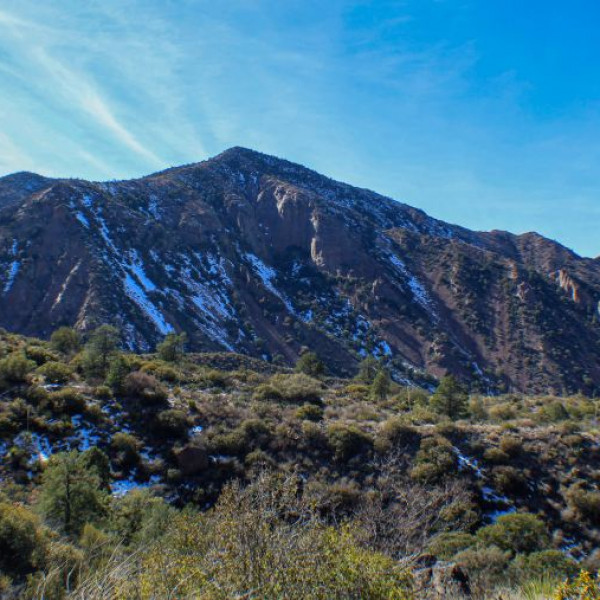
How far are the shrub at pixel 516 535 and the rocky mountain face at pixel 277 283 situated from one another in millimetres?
42598

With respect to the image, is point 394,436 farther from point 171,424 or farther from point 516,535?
point 171,424

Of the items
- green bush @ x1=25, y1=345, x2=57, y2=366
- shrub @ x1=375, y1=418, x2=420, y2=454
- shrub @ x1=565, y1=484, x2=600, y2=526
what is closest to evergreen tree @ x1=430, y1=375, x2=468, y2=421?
shrub @ x1=375, y1=418, x2=420, y2=454

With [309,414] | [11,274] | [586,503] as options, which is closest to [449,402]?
[309,414]

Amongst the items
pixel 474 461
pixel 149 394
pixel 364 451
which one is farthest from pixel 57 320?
pixel 474 461

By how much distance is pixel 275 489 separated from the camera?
25.5 ft

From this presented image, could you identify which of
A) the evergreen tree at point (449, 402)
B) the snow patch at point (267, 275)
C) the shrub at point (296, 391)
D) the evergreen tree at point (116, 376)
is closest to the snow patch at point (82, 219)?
the snow patch at point (267, 275)

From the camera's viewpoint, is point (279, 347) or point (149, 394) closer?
point (149, 394)

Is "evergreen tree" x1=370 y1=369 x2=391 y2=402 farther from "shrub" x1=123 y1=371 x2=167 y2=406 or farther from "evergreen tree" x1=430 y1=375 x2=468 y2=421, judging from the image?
"shrub" x1=123 y1=371 x2=167 y2=406

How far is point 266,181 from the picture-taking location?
102 metres

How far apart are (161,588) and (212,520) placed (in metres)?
2.11

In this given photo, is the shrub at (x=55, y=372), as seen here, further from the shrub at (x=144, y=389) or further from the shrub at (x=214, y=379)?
the shrub at (x=214, y=379)

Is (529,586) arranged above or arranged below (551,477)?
above

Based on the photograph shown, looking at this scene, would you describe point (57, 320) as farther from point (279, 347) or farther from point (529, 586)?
point (529, 586)

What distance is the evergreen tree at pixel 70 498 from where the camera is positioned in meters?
11.9
